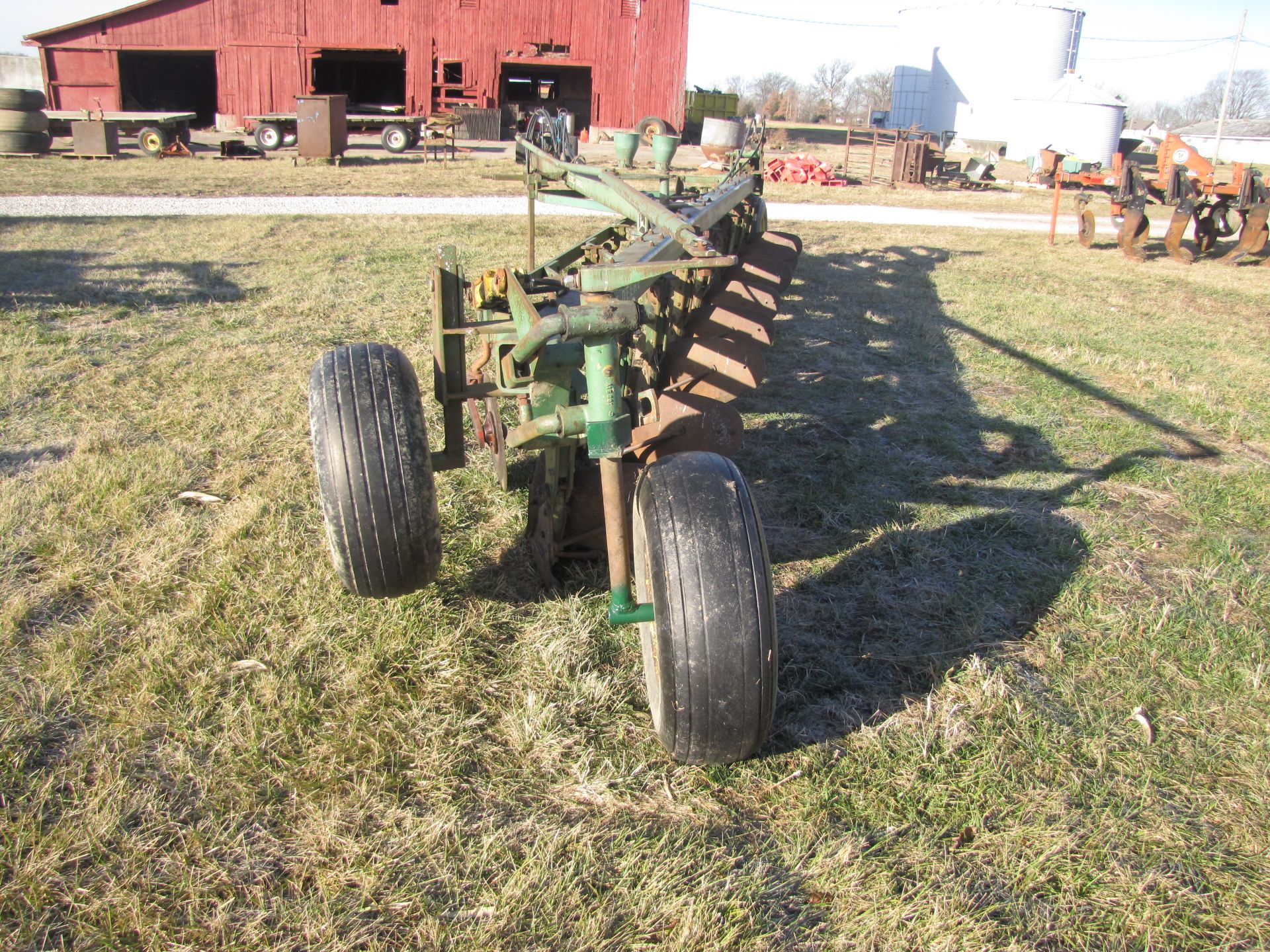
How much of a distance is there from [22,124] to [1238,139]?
5407 centimetres

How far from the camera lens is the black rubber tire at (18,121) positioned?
16.8m

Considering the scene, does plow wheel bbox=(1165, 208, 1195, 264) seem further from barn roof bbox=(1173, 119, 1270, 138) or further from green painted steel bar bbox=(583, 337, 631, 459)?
barn roof bbox=(1173, 119, 1270, 138)

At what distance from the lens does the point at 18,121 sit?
16.9 metres

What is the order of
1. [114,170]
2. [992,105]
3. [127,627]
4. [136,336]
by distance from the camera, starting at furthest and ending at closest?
[992,105] < [114,170] < [136,336] < [127,627]

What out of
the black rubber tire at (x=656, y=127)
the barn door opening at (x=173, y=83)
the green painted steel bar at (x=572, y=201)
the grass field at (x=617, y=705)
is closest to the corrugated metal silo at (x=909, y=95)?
the barn door opening at (x=173, y=83)

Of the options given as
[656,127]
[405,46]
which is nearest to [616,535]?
[656,127]

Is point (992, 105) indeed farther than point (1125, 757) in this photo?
Yes

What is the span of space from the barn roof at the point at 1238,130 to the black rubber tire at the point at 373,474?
53556 millimetres

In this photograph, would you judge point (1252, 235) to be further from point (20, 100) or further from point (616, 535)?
point (20, 100)

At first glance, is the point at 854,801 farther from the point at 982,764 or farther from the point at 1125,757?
the point at 1125,757

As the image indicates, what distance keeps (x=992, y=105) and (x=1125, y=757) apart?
3865cm

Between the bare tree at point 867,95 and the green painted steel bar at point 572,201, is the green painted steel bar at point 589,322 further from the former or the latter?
the bare tree at point 867,95

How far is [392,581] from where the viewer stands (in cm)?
279

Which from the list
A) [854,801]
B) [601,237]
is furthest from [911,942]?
[601,237]
